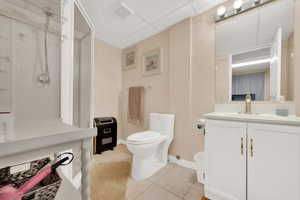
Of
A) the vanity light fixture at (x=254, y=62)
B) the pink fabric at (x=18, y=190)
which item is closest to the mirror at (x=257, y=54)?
the vanity light fixture at (x=254, y=62)

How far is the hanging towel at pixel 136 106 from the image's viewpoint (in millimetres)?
2111

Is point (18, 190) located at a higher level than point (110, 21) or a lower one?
lower

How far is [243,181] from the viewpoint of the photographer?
892mm

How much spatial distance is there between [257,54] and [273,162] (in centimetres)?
107

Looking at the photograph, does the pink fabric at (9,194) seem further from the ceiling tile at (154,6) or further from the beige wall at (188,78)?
the ceiling tile at (154,6)

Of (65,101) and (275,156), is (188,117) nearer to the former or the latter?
(275,156)

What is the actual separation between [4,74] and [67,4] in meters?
0.73

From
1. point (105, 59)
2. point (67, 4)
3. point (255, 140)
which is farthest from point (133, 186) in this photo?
point (105, 59)

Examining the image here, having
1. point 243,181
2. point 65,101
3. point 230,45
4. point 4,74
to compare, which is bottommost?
point 243,181

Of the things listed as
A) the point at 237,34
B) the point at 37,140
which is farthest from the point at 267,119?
the point at 37,140

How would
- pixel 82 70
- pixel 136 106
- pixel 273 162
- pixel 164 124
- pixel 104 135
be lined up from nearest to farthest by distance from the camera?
pixel 273 162 < pixel 82 70 < pixel 164 124 < pixel 104 135 < pixel 136 106

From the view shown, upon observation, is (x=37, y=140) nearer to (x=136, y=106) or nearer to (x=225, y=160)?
(x=225, y=160)

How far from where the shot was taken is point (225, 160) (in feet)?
3.17

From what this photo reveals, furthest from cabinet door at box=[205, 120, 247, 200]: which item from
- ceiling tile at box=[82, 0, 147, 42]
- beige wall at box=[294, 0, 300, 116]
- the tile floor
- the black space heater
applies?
ceiling tile at box=[82, 0, 147, 42]
